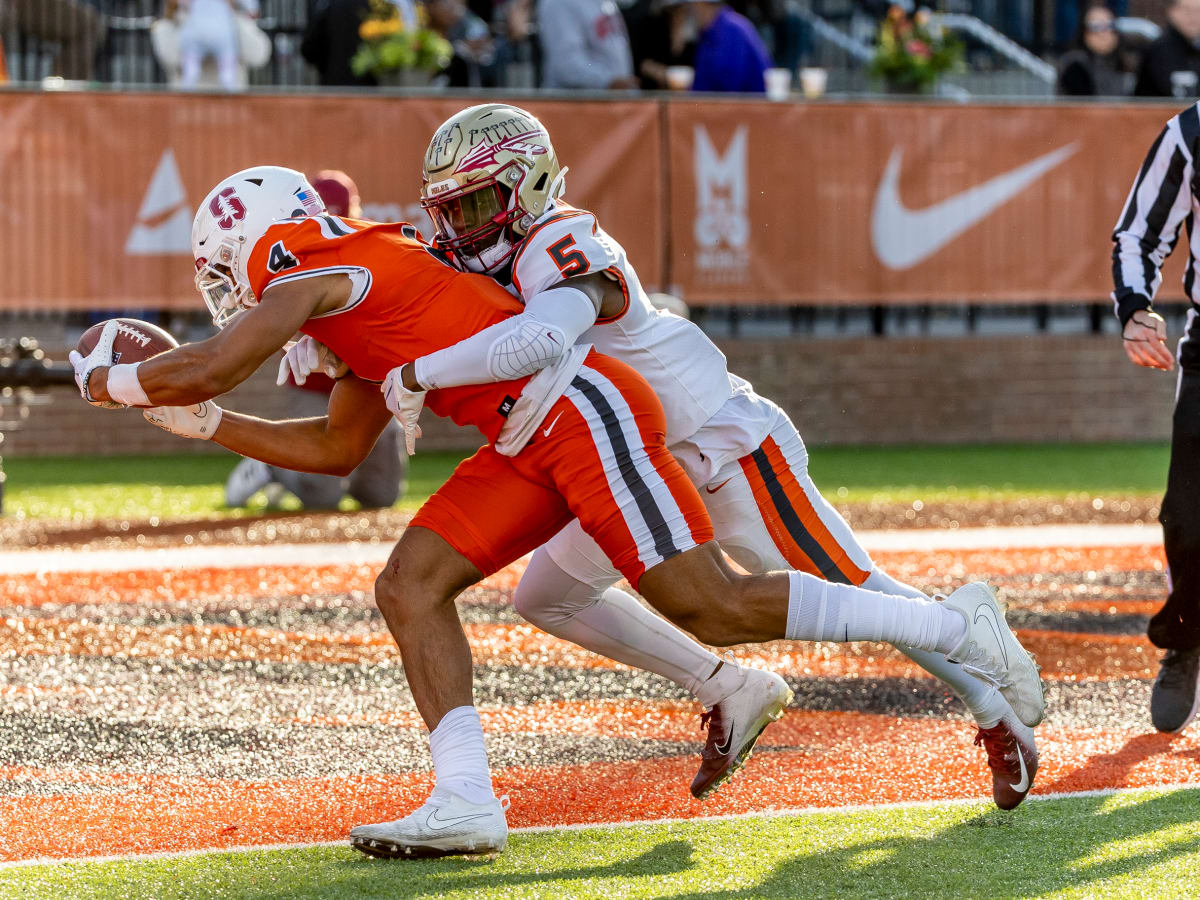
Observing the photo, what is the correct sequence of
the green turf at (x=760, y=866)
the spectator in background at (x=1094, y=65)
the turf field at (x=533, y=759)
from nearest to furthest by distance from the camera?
the green turf at (x=760, y=866), the turf field at (x=533, y=759), the spectator in background at (x=1094, y=65)

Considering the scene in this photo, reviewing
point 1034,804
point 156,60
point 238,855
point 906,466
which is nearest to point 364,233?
point 238,855

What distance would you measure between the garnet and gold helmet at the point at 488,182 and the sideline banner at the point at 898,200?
29.8ft

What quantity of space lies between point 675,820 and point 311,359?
149cm

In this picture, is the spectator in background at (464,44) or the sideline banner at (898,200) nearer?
the sideline banner at (898,200)

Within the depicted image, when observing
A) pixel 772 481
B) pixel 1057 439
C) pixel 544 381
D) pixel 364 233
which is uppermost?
pixel 364 233

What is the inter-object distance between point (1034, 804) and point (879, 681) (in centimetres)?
167

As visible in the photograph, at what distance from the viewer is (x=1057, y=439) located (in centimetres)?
1463

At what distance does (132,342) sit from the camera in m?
4.30

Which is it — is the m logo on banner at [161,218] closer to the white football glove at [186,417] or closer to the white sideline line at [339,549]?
the white sideline line at [339,549]

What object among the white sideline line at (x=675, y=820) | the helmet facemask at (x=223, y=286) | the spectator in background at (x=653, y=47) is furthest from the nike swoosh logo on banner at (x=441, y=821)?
the spectator in background at (x=653, y=47)

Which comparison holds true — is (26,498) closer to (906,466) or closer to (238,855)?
(906,466)

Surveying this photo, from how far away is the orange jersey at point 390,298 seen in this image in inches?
160

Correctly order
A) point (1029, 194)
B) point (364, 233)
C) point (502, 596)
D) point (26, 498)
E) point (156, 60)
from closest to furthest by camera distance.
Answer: point (364, 233), point (502, 596), point (26, 498), point (1029, 194), point (156, 60)

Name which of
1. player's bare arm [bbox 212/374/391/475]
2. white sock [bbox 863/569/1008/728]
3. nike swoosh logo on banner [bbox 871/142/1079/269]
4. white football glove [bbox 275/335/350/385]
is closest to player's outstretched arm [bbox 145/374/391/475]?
player's bare arm [bbox 212/374/391/475]
